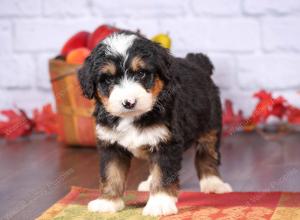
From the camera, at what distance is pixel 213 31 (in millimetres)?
4742

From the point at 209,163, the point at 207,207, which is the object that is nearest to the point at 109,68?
the point at 207,207

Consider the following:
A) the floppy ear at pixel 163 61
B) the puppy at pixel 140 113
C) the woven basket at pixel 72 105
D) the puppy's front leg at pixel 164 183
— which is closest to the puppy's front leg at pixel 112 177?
the puppy at pixel 140 113

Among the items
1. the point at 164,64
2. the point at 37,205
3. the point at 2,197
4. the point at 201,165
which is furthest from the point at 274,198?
the point at 2,197

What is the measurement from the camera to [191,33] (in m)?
4.76

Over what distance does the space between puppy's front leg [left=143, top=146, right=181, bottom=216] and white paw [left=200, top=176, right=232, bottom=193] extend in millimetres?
450

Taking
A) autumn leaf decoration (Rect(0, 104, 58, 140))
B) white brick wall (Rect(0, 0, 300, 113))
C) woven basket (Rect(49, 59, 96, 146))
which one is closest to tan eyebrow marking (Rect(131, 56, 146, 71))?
woven basket (Rect(49, 59, 96, 146))

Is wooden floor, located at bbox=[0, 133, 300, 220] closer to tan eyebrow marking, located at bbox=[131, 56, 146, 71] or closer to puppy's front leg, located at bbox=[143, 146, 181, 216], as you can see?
puppy's front leg, located at bbox=[143, 146, 181, 216]

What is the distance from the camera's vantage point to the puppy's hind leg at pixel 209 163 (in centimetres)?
322

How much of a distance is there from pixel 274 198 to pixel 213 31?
1.97 metres

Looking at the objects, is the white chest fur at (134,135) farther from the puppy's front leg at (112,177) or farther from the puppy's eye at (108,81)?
the puppy's eye at (108,81)

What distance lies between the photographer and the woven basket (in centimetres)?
427

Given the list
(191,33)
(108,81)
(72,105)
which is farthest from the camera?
(191,33)

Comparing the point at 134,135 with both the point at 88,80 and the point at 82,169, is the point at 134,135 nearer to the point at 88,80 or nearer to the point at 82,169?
the point at 88,80

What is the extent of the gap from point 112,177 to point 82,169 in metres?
1.00
